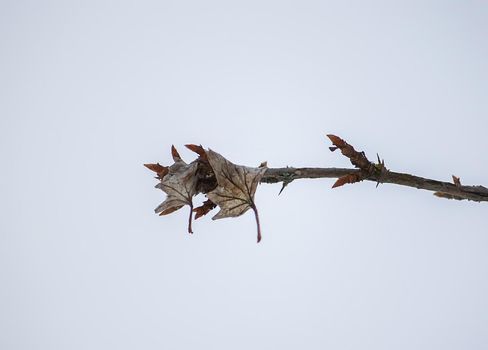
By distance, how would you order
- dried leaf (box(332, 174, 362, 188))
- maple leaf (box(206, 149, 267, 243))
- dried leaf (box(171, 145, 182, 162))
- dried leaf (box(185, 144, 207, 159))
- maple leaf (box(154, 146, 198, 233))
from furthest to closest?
dried leaf (box(171, 145, 182, 162)) < dried leaf (box(332, 174, 362, 188)) < dried leaf (box(185, 144, 207, 159)) < maple leaf (box(154, 146, 198, 233)) < maple leaf (box(206, 149, 267, 243))

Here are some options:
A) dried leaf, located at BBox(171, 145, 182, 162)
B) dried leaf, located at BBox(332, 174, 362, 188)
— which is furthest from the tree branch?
dried leaf, located at BBox(171, 145, 182, 162)

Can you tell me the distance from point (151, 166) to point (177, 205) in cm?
56

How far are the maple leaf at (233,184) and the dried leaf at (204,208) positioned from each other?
485 millimetres

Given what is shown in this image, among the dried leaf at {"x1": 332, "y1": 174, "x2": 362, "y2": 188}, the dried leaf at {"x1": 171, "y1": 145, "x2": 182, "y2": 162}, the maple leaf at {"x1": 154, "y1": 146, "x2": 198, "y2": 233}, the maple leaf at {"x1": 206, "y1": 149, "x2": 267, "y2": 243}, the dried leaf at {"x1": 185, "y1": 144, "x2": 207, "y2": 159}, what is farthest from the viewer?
the dried leaf at {"x1": 171, "y1": 145, "x2": 182, "y2": 162}

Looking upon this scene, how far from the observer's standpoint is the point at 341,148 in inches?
124

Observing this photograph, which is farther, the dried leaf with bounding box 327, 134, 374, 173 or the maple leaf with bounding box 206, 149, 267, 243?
the dried leaf with bounding box 327, 134, 374, 173

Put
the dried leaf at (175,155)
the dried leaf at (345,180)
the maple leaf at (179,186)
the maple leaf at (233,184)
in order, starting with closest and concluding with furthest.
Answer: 1. the maple leaf at (233,184)
2. the maple leaf at (179,186)
3. the dried leaf at (345,180)
4. the dried leaf at (175,155)

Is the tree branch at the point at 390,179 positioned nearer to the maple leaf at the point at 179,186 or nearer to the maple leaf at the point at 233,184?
the maple leaf at the point at 233,184

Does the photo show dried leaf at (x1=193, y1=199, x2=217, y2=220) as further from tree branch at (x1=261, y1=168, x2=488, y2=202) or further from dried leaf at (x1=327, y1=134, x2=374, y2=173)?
dried leaf at (x1=327, y1=134, x2=374, y2=173)

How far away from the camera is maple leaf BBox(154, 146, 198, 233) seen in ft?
9.21

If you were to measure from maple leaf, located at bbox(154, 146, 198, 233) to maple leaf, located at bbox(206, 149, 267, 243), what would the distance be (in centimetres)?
20

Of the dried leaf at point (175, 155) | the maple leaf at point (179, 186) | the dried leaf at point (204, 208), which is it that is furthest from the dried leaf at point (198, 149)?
the dried leaf at point (204, 208)

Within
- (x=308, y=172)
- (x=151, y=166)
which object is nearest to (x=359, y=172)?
(x=308, y=172)

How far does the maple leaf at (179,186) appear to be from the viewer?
2.81m
